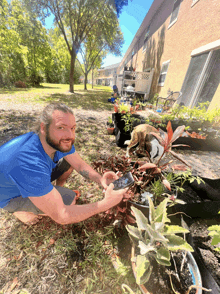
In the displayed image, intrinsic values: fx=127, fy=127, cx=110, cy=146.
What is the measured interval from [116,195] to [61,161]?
1094mm

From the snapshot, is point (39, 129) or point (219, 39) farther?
point (219, 39)

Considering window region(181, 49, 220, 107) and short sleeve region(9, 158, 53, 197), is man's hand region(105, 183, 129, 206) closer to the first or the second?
short sleeve region(9, 158, 53, 197)

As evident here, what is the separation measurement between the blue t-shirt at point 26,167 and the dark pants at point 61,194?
279 millimetres

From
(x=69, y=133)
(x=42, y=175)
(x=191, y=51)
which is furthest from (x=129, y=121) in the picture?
(x=191, y=51)

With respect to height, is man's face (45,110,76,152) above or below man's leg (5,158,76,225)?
above

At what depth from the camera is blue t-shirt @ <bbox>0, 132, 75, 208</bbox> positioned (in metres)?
1.11

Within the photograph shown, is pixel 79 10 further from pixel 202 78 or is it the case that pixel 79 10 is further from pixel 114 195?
pixel 114 195

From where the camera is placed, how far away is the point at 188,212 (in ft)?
5.41

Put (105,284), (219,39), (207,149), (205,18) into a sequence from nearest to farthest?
(105,284) < (207,149) < (219,39) < (205,18)

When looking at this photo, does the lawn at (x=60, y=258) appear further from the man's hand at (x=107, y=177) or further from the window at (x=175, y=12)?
the window at (x=175, y=12)

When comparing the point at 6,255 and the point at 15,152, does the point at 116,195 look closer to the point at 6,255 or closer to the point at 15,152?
the point at 15,152

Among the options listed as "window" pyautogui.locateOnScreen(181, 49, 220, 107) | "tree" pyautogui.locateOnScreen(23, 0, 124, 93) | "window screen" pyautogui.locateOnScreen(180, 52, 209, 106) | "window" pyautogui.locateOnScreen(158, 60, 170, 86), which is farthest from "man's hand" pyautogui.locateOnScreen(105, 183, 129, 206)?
"tree" pyautogui.locateOnScreen(23, 0, 124, 93)

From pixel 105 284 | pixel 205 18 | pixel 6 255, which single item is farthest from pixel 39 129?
pixel 205 18

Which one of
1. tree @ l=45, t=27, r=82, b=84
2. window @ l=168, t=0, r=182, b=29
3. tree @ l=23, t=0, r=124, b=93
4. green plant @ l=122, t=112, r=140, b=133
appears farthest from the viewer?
tree @ l=45, t=27, r=82, b=84
